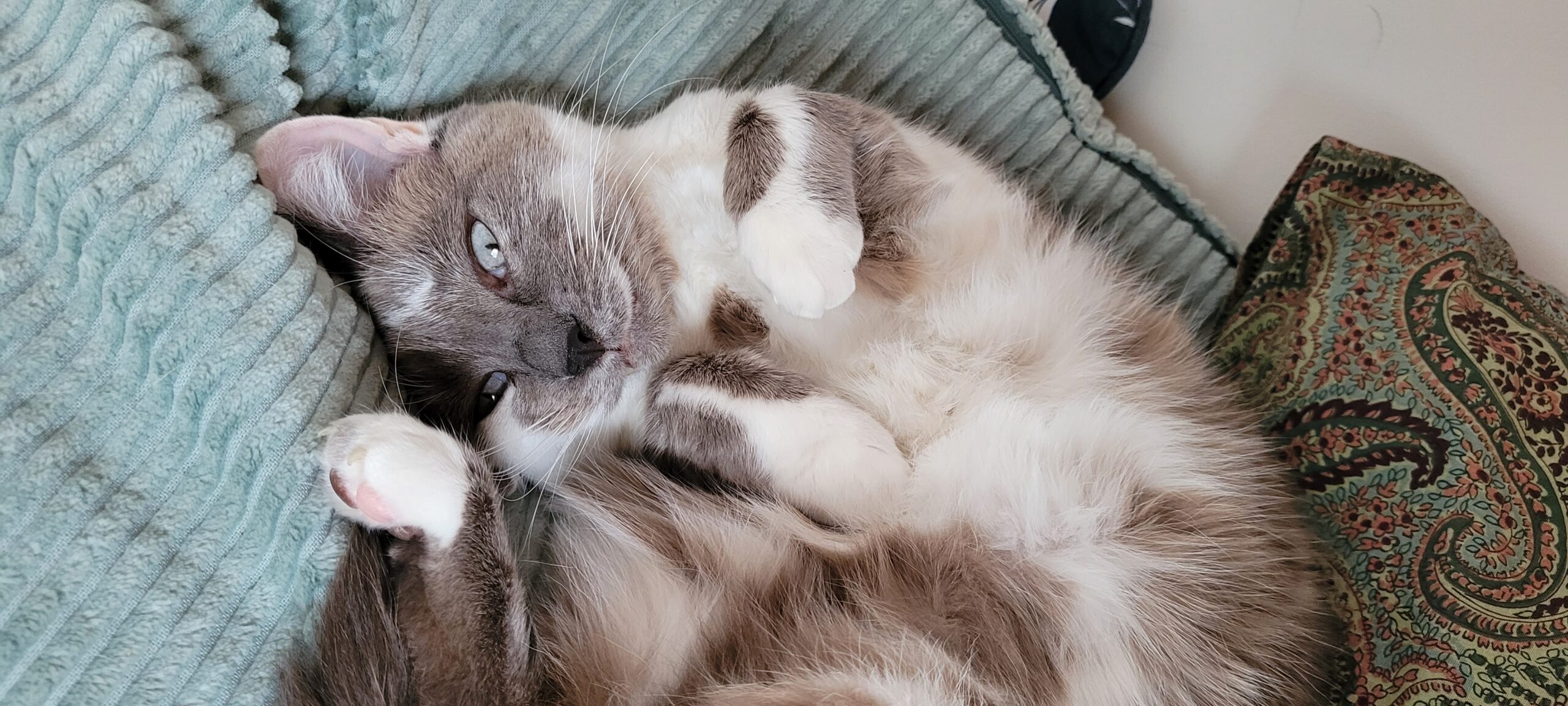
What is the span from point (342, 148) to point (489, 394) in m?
0.40

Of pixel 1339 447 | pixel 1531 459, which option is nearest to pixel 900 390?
pixel 1339 447

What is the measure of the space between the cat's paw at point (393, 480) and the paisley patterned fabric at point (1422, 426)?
1.17 meters

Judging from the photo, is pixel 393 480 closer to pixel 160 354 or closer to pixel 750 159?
pixel 160 354

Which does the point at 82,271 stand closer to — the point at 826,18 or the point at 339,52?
the point at 339,52

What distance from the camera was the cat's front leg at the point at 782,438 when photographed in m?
1.11

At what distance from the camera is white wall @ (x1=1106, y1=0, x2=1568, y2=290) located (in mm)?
1312

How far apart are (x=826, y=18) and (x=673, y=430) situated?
868 millimetres

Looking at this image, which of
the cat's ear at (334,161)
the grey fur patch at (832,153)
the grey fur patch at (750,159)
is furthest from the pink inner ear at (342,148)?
the grey fur patch at (832,153)

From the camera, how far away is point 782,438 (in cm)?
113

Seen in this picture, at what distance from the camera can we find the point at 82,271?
964mm

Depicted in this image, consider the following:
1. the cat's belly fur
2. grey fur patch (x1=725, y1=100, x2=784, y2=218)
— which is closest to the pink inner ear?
the cat's belly fur

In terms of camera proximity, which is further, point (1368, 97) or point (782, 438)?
point (1368, 97)

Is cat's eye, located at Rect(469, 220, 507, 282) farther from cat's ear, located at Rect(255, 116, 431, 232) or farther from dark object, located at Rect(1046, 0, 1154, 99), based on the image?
dark object, located at Rect(1046, 0, 1154, 99)

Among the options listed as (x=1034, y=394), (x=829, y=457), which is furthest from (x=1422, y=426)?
(x=829, y=457)
